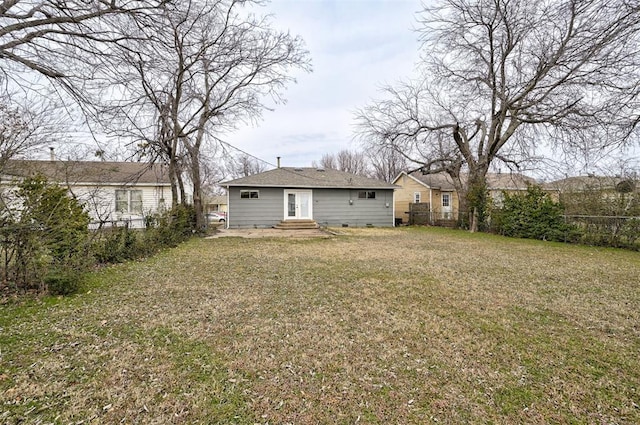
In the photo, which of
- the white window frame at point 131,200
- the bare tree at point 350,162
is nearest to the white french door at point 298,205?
the white window frame at point 131,200

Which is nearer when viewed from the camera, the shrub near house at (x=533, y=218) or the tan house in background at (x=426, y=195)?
the shrub near house at (x=533, y=218)

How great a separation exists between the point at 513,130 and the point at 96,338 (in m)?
16.8

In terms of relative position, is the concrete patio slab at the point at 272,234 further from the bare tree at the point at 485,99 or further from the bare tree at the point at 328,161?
the bare tree at the point at 328,161

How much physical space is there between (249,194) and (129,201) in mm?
6800

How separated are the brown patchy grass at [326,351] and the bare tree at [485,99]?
7.05 meters

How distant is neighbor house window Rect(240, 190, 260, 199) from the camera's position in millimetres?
15867

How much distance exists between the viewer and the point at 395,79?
53.7 feet

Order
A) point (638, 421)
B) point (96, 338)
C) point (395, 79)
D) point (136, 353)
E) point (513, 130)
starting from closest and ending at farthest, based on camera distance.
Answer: point (638, 421) → point (136, 353) → point (96, 338) → point (513, 130) → point (395, 79)

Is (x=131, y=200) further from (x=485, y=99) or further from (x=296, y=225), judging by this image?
(x=485, y=99)

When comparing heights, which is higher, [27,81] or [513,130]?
[513,130]

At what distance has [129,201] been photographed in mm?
16656

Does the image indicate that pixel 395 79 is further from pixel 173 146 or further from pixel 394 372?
pixel 394 372

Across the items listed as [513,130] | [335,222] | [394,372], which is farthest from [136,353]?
[513,130]

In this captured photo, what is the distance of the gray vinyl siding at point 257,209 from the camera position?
15758 mm
